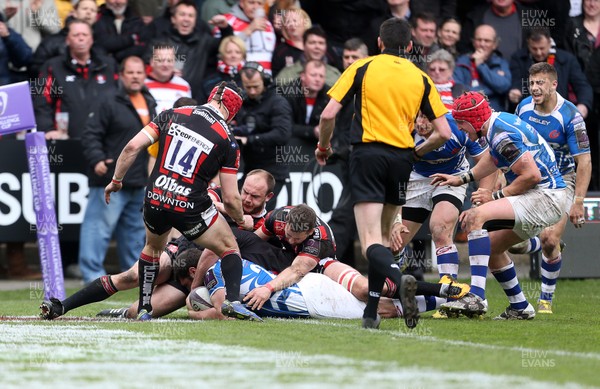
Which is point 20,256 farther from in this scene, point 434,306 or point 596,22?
point 596,22

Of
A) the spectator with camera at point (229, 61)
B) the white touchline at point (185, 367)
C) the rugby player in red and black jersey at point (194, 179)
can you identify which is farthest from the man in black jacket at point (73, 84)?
the white touchline at point (185, 367)

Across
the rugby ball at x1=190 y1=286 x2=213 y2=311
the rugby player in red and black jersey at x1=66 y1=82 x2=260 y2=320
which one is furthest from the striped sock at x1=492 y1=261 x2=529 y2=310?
the rugby ball at x1=190 y1=286 x2=213 y2=311

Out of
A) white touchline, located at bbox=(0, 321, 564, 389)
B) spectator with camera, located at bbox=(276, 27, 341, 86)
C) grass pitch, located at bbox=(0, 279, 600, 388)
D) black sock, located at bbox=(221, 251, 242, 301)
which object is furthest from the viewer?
spectator with camera, located at bbox=(276, 27, 341, 86)

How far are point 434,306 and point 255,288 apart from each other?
59.2 inches

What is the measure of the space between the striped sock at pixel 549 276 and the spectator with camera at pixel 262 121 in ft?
13.2

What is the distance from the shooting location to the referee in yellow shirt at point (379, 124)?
927cm

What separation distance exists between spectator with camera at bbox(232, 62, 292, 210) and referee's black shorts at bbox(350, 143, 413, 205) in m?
4.98

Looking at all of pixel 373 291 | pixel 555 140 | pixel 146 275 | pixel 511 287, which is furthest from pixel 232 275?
pixel 555 140

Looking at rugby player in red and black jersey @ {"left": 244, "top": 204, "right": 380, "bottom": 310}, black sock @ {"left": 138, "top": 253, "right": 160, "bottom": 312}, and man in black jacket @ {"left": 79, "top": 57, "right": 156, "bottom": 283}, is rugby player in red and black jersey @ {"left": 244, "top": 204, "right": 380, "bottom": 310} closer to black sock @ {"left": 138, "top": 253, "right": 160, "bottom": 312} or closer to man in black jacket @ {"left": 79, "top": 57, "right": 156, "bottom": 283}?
black sock @ {"left": 138, "top": 253, "right": 160, "bottom": 312}

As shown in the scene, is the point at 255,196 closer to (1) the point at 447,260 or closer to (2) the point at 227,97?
(2) the point at 227,97

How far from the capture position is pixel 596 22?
53.2 ft

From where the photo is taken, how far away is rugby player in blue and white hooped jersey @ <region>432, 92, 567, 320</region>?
9.80 metres

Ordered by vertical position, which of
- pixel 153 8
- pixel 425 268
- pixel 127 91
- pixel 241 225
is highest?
pixel 153 8

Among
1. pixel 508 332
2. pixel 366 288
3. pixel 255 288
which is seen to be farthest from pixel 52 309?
pixel 508 332
